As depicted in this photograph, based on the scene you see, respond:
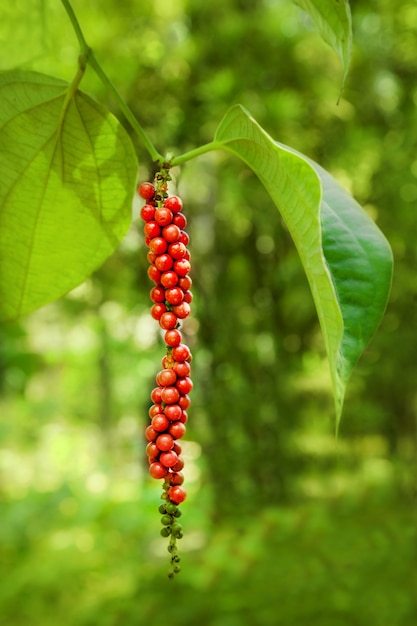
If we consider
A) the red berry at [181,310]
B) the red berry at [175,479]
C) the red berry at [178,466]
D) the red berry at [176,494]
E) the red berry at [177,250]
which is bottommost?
the red berry at [176,494]

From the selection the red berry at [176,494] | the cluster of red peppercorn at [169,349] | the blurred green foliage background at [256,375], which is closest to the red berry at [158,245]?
the cluster of red peppercorn at [169,349]

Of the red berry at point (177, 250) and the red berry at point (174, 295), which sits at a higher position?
the red berry at point (177, 250)

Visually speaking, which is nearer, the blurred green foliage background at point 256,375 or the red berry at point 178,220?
the red berry at point 178,220

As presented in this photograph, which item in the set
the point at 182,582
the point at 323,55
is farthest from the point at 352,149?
the point at 182,582

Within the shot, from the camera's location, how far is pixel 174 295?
30cm

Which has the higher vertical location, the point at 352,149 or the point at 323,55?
the point at 323,55

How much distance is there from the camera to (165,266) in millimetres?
303

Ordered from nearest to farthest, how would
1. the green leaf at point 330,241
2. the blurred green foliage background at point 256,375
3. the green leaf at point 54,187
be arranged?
the green leaf at point 330,241 < the green leaf at point 54,187 < the blurred green foliage background at point 256,375

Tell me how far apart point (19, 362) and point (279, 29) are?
109 centimetres

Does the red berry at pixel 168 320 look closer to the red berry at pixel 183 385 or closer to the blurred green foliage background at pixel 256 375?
the red berry at pixel 183 385

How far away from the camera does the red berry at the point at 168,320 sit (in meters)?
0.30

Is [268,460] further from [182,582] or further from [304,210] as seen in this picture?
[304,210]

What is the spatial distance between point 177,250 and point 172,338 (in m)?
0.04

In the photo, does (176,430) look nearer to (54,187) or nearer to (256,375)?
(54,187)
